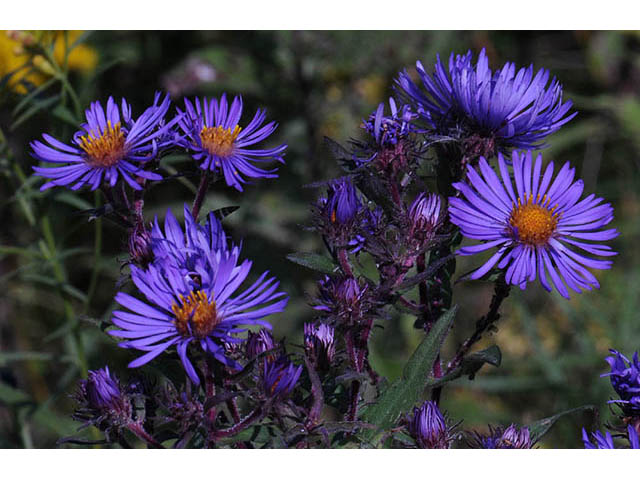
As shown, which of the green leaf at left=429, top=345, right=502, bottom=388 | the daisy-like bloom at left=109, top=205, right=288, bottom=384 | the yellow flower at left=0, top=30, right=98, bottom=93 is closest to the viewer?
the daisy-like bloom at left=109, top=205, right=288, bottom=384

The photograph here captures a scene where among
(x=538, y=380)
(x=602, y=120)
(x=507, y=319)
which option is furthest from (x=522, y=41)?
(x=538, y=380)

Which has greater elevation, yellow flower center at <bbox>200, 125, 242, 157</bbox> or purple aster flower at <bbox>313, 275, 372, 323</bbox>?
yellow flower center at <bbox>200, 125, 242, 157</bbox>

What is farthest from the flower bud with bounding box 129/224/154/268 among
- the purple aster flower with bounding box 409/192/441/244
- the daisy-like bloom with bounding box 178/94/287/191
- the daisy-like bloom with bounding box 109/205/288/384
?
the purple aster flower with bounding box 409/192/441/244

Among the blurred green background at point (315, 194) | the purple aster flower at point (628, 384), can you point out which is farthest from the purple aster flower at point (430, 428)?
the blurred green background at point (315, 194)

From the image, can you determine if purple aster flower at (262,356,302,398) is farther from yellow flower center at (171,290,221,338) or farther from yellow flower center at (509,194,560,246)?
yellow flower center at (509,194,560,246)

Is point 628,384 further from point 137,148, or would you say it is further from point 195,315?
point 137,148

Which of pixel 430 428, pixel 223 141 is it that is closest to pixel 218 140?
pixel 223 141

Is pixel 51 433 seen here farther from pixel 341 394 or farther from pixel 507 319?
pixel 507 319
